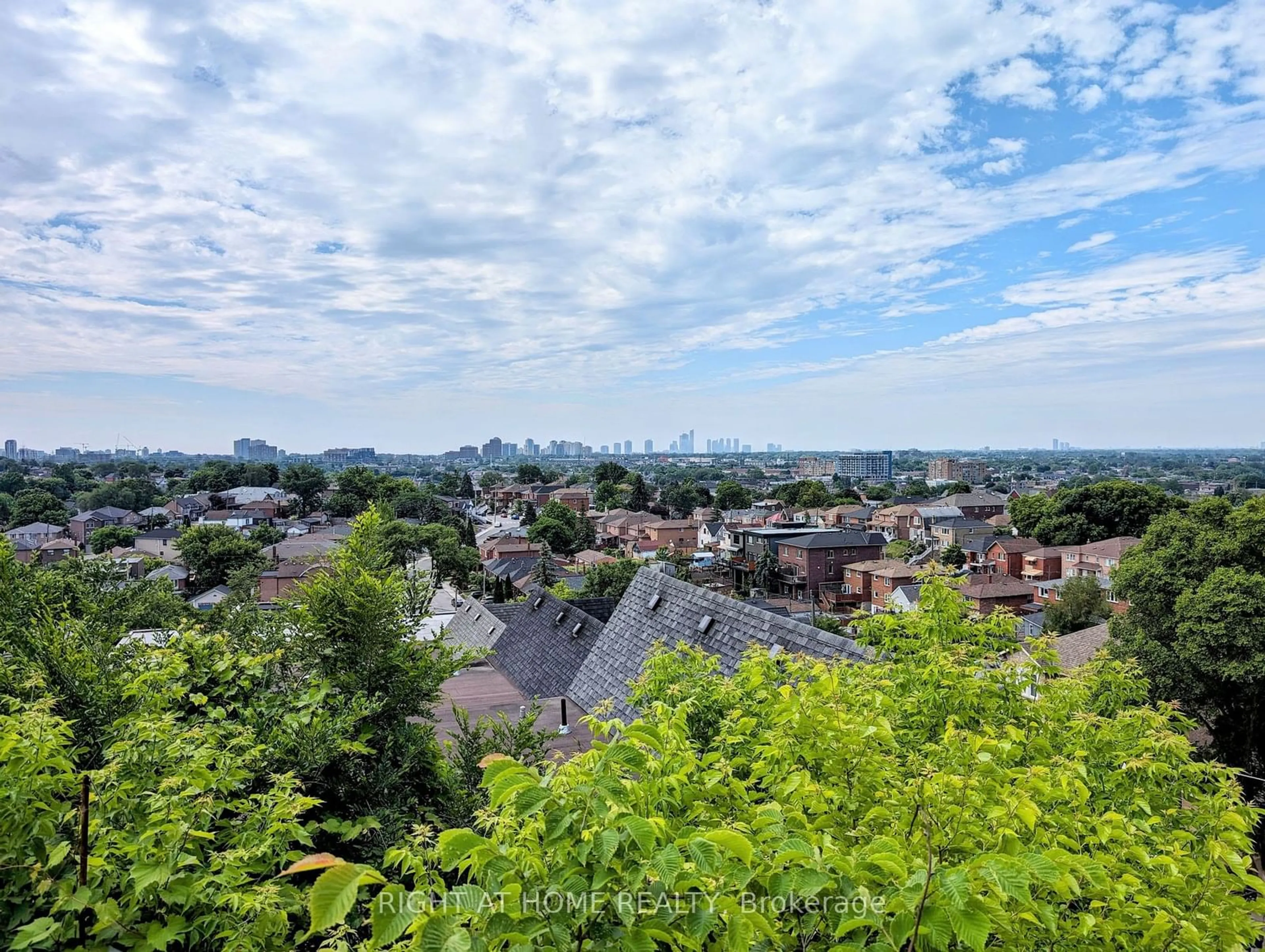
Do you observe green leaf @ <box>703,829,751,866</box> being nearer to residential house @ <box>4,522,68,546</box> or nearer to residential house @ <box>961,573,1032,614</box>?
residential house @ <box>961,573,1032,614</box>

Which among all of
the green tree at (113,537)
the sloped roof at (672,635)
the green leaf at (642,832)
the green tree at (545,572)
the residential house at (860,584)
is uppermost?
the green leaf at (642,832)

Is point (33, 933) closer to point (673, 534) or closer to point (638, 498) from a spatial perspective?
point (673, 534)

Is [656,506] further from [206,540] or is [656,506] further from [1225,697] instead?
[1225,697]

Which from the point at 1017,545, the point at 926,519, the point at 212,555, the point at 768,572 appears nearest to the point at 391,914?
the point at 212,555

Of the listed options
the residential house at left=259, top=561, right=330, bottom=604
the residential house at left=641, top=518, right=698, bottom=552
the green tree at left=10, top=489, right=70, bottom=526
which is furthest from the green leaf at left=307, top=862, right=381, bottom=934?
the green tree at left=10, top=489, right=70, bottom=526

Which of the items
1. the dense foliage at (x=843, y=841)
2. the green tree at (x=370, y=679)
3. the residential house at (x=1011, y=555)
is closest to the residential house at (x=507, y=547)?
the residential house at (x=1011, y=555)

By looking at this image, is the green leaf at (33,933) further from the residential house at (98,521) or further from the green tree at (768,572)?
the residential house at (98,521)

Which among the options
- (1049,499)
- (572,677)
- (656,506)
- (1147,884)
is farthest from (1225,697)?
(656,506)
